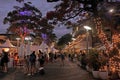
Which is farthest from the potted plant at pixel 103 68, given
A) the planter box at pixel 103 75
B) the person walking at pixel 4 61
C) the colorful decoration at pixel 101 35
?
the person walking at pixel 4 61

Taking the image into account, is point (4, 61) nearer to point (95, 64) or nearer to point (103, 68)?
point (95, 64)

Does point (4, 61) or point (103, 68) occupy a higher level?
point (4, 61)

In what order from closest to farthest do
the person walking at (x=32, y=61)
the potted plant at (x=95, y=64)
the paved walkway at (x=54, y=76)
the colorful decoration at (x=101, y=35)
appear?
1. the colorful decoration at (x=101, y=35)
2. the paved walkway at (x=54, y=76)
3. the potted plant at (x=95, y=64)
4. the person walking at (x=32, y=61)

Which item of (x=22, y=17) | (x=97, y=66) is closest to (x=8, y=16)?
(x=22, y=17)

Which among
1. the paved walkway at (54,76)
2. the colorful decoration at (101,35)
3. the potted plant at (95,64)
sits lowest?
the paved walkway at (54,76)

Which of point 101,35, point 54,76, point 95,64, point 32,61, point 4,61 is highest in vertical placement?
point 101,35

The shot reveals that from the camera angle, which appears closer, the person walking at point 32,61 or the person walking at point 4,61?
the person walking at point 32,61

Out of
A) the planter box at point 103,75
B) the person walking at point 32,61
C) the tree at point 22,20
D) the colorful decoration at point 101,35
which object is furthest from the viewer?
the tree at point 22,20

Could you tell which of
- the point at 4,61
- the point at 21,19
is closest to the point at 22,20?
the point at 21,19

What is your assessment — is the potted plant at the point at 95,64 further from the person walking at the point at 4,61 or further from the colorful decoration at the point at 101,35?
the person walking at the point at 4,61

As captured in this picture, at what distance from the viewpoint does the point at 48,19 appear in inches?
974

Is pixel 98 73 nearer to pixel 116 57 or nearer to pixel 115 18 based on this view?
pixel 116 57

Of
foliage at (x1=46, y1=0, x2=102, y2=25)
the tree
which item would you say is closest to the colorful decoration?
foliage at (x1=46, y1=0, x2=102, y2=25)

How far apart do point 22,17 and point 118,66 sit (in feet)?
143
